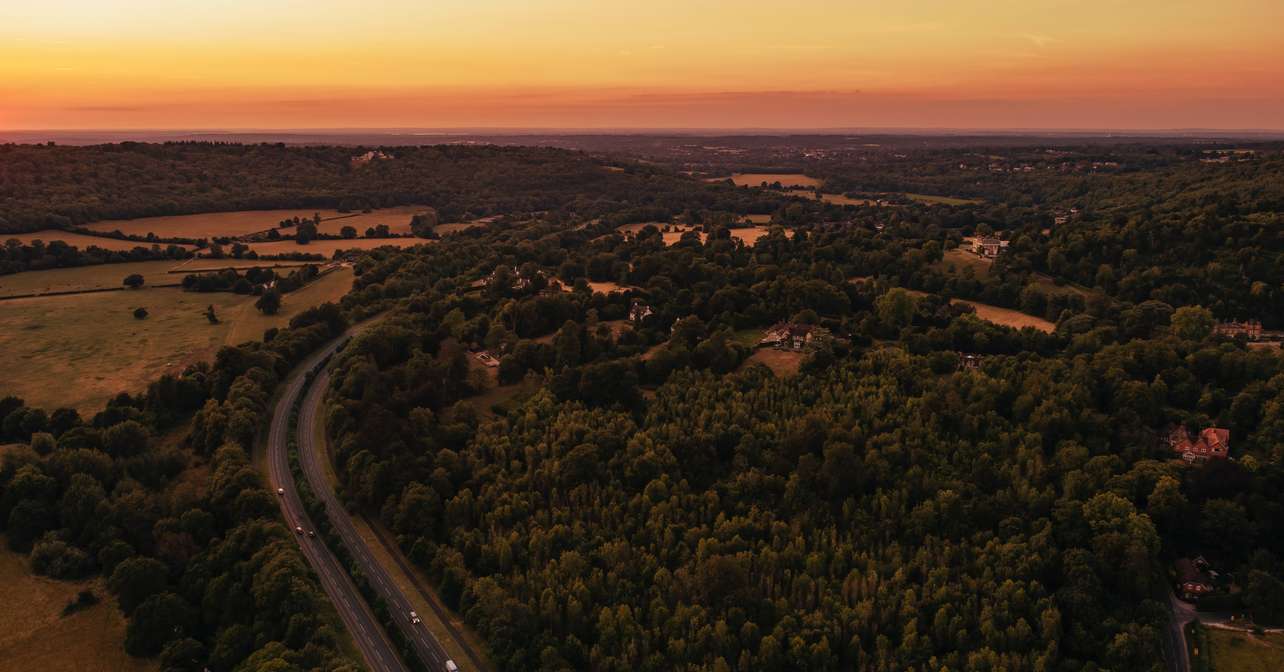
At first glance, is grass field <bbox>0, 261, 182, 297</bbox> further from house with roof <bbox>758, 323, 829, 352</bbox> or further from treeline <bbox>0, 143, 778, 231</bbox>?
house with roof <bbox>758, 323, 829, 352</bbox>

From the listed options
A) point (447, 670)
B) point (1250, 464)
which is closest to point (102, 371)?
point (447, 670)

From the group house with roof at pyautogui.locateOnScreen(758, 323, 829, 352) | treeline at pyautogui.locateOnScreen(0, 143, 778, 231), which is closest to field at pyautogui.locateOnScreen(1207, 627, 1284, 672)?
house with roof at pyautogui.locateOnScreen(758, 323, 829, 352)

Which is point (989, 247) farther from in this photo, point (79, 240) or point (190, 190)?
point (190, 190)

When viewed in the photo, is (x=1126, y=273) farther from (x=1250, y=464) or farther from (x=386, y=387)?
(x=386, y=387)

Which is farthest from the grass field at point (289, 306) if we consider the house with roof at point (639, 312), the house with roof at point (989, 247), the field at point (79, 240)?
the house with roof at point (989, 247)

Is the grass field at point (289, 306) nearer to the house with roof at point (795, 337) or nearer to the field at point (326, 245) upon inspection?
the field at point (326, 245)

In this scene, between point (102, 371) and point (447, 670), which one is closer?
point (447, 670)

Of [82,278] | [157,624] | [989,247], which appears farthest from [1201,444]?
[82,278]
